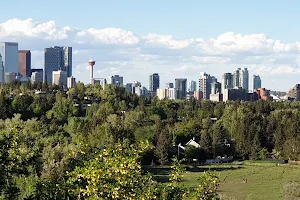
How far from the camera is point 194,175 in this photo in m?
45.5

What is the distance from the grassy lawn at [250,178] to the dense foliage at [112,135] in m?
4.68

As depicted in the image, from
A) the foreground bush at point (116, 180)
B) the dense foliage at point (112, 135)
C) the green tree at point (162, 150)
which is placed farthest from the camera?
the green tree at point (162, 150)

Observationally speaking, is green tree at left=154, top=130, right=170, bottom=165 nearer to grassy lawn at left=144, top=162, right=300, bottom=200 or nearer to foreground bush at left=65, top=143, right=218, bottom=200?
grassy lawn at left=144, top=162, right=300, bottom=200

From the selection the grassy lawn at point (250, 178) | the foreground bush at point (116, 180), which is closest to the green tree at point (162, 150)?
the grassy lawn at point (250, 178)

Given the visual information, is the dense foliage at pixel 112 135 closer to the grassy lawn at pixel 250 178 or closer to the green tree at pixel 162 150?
the green tree at pixel 162 150

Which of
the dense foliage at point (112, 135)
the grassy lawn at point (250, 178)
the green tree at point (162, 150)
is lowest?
the grassy lawn at point (250, 178)

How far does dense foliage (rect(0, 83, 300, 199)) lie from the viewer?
956cm

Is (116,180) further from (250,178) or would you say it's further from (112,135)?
(112,135)

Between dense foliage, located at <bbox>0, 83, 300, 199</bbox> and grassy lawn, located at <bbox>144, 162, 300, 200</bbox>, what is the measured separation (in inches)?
184

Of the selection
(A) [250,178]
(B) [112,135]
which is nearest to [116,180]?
(A) [250,178]

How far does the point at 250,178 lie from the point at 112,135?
16375 millimetres

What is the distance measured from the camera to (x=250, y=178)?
45.8 meters

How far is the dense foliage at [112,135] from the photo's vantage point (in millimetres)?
9562

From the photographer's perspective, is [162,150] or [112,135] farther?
[112,135]
